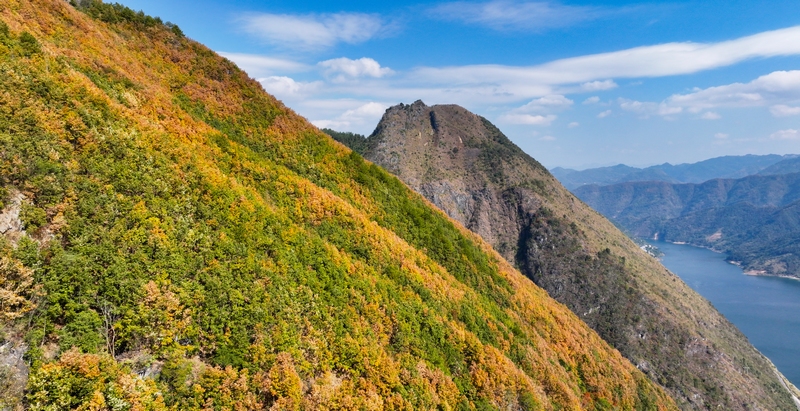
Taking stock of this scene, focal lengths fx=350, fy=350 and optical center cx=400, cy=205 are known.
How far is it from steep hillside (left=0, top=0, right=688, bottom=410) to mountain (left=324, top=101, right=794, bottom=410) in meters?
70.6

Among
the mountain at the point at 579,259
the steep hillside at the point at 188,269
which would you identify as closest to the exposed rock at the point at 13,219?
the steep hillside at the point at 188,269

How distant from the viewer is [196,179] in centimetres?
2297

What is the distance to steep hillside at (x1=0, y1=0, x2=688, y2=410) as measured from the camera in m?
13.4

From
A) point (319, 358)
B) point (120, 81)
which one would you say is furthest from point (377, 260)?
point (120, 81)

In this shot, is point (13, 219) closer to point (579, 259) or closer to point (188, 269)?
point (188, 269)

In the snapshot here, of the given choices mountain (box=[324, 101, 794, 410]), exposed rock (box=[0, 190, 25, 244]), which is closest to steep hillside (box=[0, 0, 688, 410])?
exposed rock (box=[0, 190, 25, 244])

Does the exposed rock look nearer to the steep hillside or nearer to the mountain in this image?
the steep hillside

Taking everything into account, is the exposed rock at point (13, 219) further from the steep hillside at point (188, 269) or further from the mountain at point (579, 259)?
the mountain at point (579, 259)

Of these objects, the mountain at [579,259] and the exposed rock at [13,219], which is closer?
the exposed rock at [13,219]

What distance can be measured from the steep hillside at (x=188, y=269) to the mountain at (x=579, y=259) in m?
70.6

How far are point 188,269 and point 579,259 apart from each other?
12558cm

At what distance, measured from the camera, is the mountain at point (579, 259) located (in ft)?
302

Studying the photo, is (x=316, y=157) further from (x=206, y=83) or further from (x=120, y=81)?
(x=120, y=81)

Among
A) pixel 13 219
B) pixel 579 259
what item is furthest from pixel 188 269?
pixel 579 259
